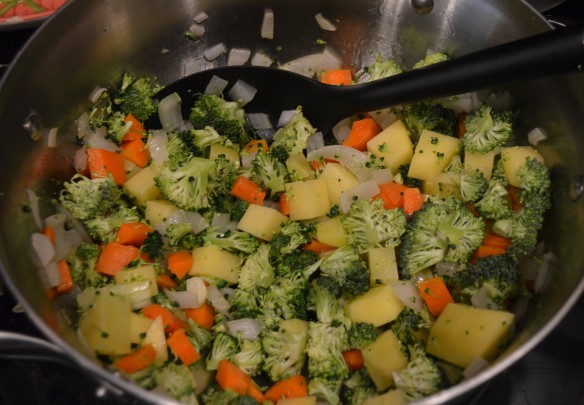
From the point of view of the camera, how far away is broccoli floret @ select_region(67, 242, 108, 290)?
1961 mm

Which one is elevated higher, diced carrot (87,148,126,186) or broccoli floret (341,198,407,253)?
diced carrot (87,148,126,186)

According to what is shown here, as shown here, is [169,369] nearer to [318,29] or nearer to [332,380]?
[332,380]

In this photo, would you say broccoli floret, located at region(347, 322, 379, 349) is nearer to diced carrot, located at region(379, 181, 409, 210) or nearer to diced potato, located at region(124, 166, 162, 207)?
diced carrot, located at region(379, 181, 409, 210)

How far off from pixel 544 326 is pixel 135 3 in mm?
1877

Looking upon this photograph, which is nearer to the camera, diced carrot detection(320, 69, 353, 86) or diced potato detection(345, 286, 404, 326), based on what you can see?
diced potato detection(345, 286, 404, 326)

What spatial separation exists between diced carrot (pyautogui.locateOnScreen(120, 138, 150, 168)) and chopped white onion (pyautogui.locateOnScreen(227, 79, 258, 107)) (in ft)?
1.44

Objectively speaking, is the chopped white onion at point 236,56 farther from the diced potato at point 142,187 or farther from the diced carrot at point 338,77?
the diced potato at point 142,187

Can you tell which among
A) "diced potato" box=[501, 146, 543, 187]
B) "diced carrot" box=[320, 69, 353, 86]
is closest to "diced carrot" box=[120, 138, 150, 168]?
"diced carrot" box=[320, 69, 353, 86]

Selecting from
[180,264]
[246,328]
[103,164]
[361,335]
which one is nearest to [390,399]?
[361,335]

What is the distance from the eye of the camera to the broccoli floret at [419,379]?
67.4 inches

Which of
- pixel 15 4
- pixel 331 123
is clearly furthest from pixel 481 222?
pixel 15 4

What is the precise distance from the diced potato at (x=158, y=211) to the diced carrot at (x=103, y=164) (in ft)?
0.57

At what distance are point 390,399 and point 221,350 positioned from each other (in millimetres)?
575

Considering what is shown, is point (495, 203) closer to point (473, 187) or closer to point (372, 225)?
point (473, 187)
